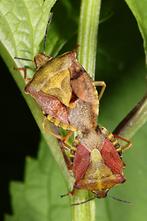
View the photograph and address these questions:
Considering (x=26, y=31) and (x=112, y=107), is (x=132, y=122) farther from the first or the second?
(x=112, y=107)

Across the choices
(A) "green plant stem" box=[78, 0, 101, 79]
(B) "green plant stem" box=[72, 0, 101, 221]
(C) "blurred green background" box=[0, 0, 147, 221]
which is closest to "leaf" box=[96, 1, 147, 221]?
(C) "blurred green background" box=[0, 0, 147, 221]

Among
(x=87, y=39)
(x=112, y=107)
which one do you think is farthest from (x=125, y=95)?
(x=87, y=39)

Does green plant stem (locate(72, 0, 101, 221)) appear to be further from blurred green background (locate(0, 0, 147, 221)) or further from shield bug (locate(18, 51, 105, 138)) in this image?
blurred green background (locate(0, 0, 147, 221))

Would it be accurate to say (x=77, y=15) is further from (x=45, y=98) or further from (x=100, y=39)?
(x=100, y=39)

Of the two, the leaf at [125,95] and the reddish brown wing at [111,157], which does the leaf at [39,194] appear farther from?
the reddish brown wing at [111,157]

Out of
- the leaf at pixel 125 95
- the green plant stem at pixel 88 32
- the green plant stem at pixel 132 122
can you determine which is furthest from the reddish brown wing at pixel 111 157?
the leaf at pixel 125 95

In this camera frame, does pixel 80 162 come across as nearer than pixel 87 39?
No
